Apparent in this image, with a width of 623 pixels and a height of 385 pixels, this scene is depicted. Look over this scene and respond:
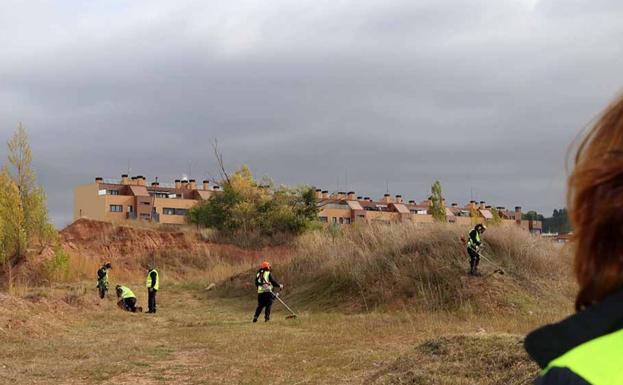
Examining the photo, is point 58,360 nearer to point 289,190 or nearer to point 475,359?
point 475,359

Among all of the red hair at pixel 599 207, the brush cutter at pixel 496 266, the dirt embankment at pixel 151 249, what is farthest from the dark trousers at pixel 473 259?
the dirt embankment at pixel 151 249

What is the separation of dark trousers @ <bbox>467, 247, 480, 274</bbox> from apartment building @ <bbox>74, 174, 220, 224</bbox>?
59196mm

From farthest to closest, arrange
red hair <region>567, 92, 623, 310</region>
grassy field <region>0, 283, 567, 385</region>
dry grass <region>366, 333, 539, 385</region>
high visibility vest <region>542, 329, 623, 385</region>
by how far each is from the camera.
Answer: grassy field <region>0, 283, 567, 385</region> → dry grass <region>366, 333, 539, 385</region> → red hair <region>567, 92, 623, 310</region> → high visibility vest <region>542, 329, 623, 385</region>

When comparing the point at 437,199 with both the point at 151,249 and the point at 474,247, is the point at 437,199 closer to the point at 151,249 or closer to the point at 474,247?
the point at 151,249

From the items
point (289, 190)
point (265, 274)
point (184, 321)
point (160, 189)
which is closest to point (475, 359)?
point (265, 274)

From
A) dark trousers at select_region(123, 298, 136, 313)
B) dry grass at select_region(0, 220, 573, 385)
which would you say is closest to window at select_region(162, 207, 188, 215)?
dry grass at select_region(0, 220, 573, 385)

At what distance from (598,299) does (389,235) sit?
25.9 metres

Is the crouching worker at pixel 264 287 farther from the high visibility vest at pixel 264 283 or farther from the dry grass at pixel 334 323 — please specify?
the dry grass at pixel 334 323

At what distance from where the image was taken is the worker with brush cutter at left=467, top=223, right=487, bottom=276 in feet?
70.5

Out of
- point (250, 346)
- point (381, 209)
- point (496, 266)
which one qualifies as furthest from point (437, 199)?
point (381, 209)

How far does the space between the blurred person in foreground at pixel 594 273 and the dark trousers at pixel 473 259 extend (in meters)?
21.1

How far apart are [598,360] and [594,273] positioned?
267mm

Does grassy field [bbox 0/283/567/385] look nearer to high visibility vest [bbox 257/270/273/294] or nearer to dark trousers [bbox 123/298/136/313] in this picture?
high visibility vest [bbox 257/270/273/294]

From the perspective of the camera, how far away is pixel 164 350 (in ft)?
46.3
